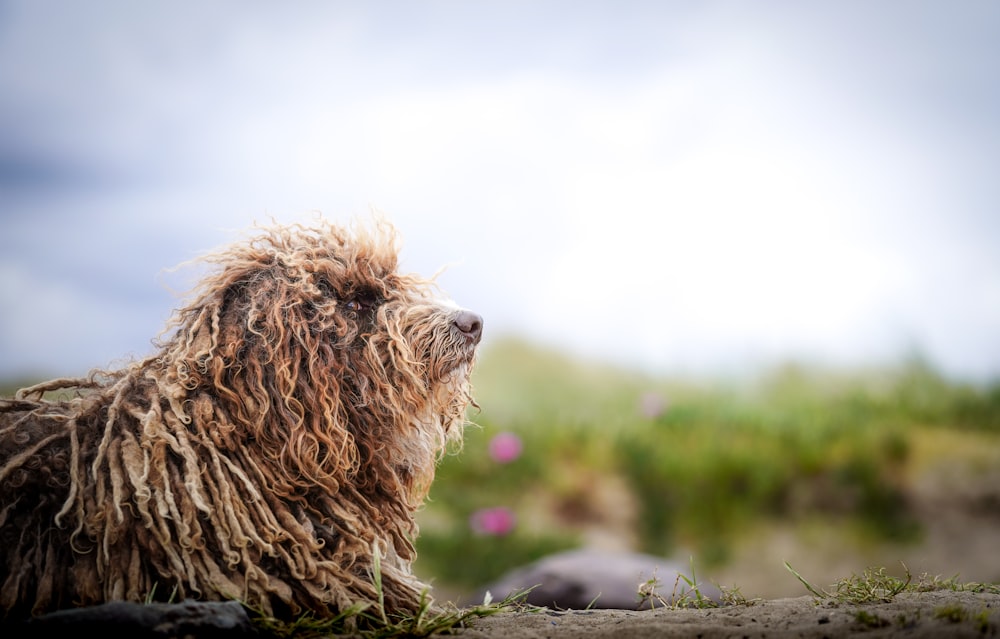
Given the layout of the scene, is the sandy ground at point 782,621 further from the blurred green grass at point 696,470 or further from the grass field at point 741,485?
the blurred green grass at point 696,470

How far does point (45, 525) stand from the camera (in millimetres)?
2990

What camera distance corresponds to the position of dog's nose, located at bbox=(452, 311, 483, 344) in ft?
11.7

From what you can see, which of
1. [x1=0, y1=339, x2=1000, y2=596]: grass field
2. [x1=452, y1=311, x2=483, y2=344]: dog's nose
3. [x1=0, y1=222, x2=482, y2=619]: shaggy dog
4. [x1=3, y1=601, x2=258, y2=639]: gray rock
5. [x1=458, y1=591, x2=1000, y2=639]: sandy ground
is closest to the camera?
[x1=3, y1=601, x2=258, y2=639]: gray rock

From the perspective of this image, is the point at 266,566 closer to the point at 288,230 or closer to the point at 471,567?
the point at 288,230

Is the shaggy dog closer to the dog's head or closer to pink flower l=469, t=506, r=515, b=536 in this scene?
the dog's head

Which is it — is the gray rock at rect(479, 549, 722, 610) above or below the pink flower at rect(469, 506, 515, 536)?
below

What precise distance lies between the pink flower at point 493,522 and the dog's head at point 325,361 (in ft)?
A: 19.3

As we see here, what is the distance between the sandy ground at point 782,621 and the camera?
276 centimetres

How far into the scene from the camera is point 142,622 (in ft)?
8.60

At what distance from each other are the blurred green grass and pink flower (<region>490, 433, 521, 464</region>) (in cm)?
9

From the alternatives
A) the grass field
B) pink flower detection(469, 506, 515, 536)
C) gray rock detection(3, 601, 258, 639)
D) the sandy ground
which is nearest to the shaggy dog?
gray rock detection(3, 601, 258, 639)

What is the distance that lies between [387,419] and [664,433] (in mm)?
7662

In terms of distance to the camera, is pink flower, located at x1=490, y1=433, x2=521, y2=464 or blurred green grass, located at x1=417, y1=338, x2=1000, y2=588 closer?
blurred green grass, located at x1=417, y1=338, x2=1000, y2=588

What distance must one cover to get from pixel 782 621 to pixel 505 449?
711cm
